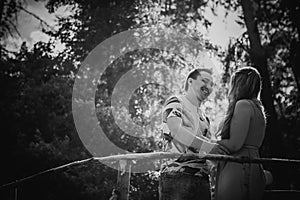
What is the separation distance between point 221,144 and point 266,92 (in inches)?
249

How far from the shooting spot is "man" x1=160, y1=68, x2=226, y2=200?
2.27m

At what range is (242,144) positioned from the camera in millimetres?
2174

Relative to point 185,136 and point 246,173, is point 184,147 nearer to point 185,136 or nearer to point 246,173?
point 185,136

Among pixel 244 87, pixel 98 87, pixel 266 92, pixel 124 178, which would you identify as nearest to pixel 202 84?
pixel 244 87

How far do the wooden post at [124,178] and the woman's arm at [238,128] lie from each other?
762mm

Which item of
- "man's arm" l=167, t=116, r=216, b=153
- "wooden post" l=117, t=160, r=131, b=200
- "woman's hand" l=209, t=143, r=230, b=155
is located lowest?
"wooden post" l=117, t=160, r=131, b=200

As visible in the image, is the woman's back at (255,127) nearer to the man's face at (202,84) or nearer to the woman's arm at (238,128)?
the woman's arm at (238,128)

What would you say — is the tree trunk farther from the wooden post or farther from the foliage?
the wooden post

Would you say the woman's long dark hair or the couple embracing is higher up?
the woman's long dark hair

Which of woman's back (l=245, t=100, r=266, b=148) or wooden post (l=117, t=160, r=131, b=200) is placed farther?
wooden post (l=117, t=160, r=131, b=200)

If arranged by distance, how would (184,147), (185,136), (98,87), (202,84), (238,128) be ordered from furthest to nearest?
(98,87) < (202,84) < (184,147) < (185,136) < (238,128)

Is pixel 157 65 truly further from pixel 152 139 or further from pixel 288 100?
pixel 288 100

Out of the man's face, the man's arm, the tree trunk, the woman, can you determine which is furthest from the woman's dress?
the tree trunk

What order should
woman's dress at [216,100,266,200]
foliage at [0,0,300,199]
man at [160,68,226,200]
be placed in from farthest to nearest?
foliage at [0,0,300,199], man at [160,68,226,200], woman's dress at [216,100,266,200]
